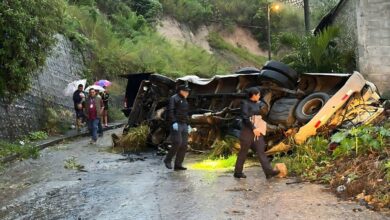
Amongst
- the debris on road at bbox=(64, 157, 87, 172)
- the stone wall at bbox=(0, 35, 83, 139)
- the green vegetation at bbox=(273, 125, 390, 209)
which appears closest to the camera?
the green vegetation at bbox=(273, 125, 390, 209)

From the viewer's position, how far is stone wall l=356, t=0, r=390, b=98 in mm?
14398

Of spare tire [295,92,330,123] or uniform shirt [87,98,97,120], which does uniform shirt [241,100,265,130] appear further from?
uniform shirt [87,98,97,120]

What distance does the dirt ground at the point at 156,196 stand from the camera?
6188mm

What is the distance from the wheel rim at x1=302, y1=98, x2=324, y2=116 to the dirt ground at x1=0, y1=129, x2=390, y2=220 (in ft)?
6.15

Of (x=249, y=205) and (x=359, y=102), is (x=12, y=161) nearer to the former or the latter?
(x=249, y=205)

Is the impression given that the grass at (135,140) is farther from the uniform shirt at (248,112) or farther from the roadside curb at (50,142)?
the uniform shirt at (248,112)

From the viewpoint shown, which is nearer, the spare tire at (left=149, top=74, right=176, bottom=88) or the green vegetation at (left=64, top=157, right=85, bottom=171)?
the green vegetation at (left=64, top=157, right=85, bottom=171)

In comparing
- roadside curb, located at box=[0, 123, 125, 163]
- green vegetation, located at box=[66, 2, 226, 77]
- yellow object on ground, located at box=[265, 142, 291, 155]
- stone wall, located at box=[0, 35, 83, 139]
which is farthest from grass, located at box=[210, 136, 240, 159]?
green vegetation, located at box=[66, 2, 226, 77]

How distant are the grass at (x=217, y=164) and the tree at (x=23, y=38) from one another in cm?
581

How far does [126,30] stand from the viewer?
33.0 meters

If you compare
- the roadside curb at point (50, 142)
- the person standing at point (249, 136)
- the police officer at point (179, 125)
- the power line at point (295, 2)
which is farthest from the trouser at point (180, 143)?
the power line at point (295, 2)

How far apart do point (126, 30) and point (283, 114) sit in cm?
2393

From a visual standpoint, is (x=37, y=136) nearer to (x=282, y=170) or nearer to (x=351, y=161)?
(x=282, y=170)

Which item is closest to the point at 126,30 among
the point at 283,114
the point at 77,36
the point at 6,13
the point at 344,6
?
the point at 77,36
